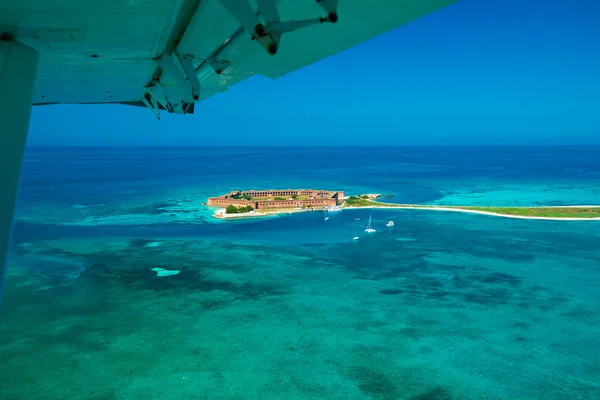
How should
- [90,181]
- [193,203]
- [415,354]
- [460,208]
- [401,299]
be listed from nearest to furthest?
[415,354] → [401,299] → [460,208] → [193,203] → [90,181]

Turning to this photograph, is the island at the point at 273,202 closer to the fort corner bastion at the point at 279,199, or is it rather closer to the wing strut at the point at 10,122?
the fort corner bastion at the point at 279,199

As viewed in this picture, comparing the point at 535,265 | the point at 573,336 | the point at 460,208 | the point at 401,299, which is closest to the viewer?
the point at 573,336

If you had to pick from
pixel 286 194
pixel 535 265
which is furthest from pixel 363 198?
pixel 535 265

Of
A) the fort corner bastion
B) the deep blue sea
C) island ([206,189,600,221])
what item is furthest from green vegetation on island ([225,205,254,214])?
the deep blue sea

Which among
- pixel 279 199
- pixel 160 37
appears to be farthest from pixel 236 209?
pixel 160 37

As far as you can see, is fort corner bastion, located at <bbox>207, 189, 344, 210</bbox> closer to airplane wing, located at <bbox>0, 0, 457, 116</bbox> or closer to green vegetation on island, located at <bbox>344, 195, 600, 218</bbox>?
green vegetation on island, located at <bbox>344, 195, 600, 218</bbox>

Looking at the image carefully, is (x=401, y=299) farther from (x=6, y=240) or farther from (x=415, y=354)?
(x=6, y=240)
